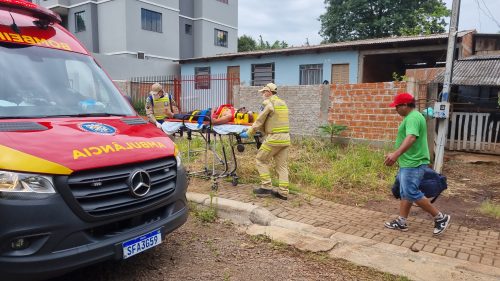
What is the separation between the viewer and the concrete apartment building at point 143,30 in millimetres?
22953

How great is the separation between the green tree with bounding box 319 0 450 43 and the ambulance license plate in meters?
28.7

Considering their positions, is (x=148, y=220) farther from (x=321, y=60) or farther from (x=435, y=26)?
(x=435, y=26)

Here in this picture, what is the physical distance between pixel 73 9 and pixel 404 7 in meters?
25.0

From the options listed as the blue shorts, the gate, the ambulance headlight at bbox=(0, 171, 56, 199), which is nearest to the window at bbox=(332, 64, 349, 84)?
the gate

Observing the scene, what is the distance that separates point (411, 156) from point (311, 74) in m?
13.8

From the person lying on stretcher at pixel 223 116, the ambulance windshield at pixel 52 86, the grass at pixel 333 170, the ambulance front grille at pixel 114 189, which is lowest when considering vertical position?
the grass at pixel 333 170

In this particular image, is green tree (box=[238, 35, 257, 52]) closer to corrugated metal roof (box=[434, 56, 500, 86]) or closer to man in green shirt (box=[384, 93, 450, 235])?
corrugated metal roof (box=[434, 56, 500, 86])

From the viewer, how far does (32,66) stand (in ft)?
11.5

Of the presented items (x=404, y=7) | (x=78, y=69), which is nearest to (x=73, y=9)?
(x=404, y=7)

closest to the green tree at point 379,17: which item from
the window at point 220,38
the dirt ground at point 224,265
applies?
the window at point 220,38

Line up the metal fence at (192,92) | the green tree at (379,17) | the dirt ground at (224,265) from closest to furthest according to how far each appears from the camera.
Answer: the dirt ground at (224,265)
the metal fence at (192,92)
the green tree at (379,17)

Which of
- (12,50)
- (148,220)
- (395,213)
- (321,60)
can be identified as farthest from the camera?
(321,60)

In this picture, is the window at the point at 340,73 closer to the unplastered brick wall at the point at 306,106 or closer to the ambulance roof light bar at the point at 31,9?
the unplastered brick wall at the point at 306,106

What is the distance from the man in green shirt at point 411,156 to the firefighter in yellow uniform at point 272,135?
1.63 metres
